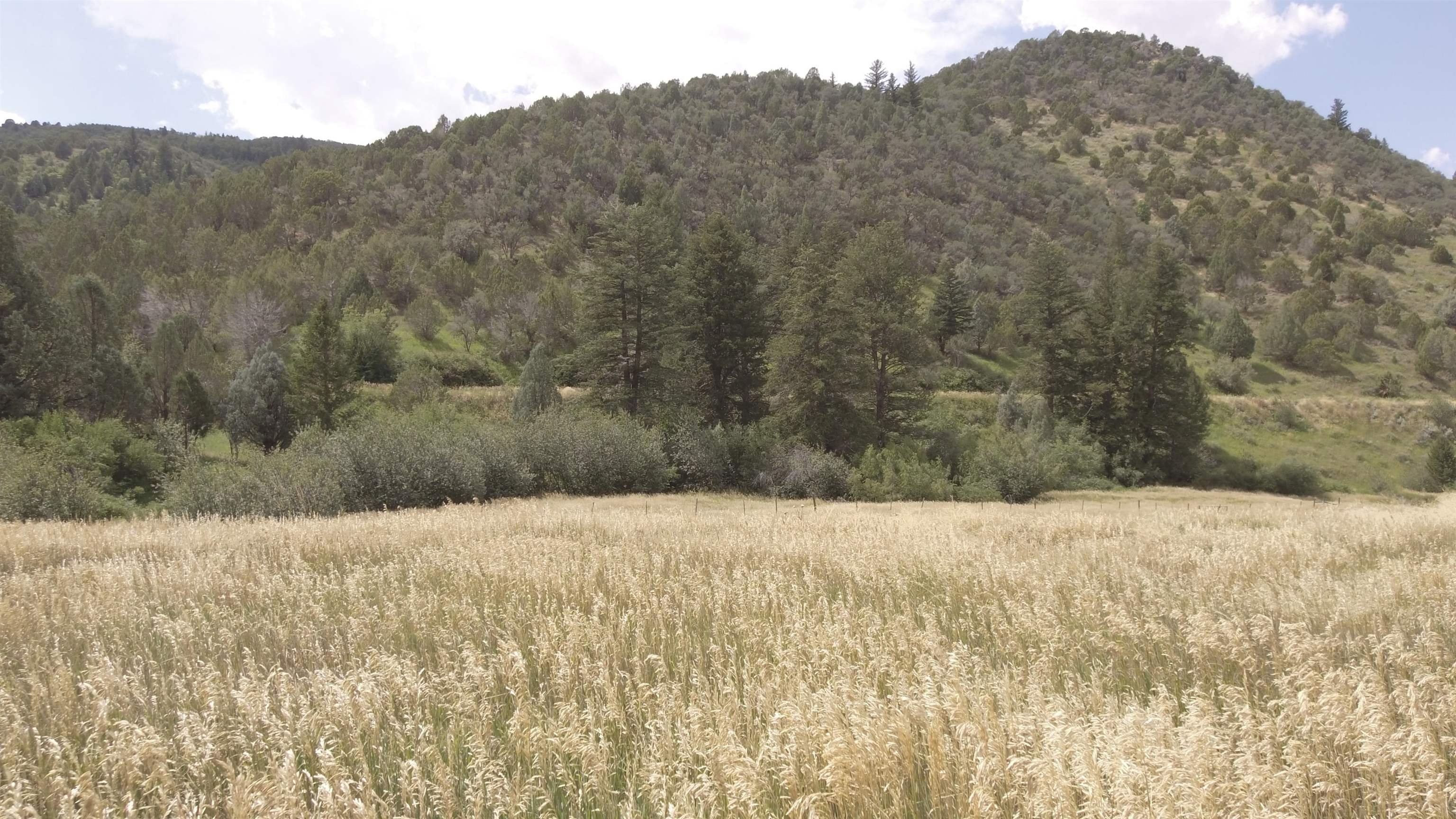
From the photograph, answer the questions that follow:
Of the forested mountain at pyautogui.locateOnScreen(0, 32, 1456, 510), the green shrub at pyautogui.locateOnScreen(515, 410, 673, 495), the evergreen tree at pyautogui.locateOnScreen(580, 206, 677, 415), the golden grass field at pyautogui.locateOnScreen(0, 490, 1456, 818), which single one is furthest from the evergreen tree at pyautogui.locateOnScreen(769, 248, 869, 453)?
the golden grass field at pyautogui.locateOnScreen(0, 490, 1456, 818)

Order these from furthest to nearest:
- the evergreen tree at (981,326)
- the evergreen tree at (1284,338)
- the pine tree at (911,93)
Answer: the pine tree at (911,93), the evergreen tree at (981,326), the evergreen tree at (1284,338)

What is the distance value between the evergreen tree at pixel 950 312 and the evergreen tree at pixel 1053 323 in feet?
47.6

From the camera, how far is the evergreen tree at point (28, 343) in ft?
105

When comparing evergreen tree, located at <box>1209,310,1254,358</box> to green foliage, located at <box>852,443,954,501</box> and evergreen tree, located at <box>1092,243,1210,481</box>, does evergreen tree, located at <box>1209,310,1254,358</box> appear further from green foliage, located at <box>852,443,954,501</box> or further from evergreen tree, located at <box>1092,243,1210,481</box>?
green foliage, located at <box>852,443,954,501</box>

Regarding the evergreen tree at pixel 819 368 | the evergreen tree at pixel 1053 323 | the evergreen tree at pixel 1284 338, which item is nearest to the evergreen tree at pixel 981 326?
the evergreen tree at pixel 1053 323

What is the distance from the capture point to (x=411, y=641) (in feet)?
17.9

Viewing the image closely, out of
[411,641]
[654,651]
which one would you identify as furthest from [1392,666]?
[411,641]

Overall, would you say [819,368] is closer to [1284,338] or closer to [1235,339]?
[1235,339]

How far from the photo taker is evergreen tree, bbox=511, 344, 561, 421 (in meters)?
40.0

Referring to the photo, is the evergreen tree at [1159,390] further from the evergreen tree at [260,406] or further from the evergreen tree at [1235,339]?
the evergreen tree at [260,406]

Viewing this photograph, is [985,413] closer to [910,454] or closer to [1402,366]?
[910,454]

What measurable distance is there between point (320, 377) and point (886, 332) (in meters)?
32.7

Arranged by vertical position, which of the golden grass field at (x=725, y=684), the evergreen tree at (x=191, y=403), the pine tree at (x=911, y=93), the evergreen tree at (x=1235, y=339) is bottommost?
the golden grass field at (x=725, y=684)

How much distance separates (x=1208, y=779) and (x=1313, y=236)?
410 ft
